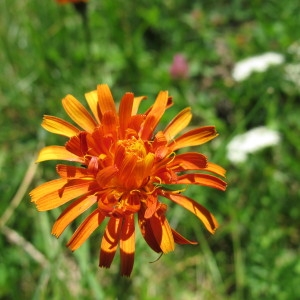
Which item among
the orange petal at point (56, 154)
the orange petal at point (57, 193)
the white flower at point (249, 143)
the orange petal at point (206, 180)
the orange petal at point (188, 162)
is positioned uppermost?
the white flower at point (249, 143)

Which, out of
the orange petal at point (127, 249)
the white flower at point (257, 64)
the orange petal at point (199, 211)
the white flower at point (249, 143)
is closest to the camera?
the orange petal at point (127, 249)

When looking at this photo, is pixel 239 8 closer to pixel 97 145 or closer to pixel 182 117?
pixel 182 117

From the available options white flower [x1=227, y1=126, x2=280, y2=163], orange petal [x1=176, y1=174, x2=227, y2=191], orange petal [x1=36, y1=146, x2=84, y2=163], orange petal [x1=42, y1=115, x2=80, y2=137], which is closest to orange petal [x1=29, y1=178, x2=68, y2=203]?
orange petal [x1=36, y1=146, x2=84, y2=163]

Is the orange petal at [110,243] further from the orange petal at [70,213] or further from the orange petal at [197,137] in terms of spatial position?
the orange petal at [197,137]

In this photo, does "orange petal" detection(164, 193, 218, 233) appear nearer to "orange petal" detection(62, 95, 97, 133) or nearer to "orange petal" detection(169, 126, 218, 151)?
"orange petal" detection(169, 126, 218, 151)

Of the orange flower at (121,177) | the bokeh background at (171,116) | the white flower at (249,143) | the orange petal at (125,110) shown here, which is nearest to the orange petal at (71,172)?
the orange flower at (121,177)

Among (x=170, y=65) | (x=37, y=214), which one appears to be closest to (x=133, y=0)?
(x=170, y=65)

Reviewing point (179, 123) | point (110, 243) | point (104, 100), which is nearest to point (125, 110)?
point (104, 100)
